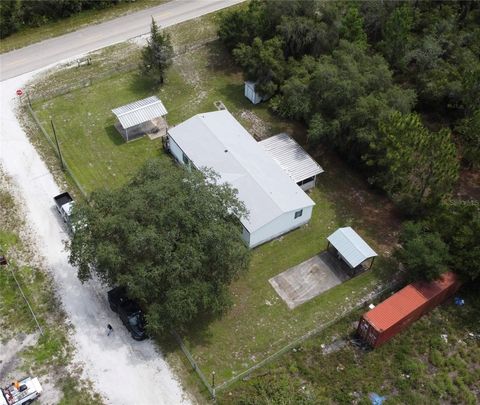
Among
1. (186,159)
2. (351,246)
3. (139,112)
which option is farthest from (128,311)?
(139,112)

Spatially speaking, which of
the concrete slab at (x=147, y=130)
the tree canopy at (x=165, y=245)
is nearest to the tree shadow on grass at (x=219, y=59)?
the concrete slab at (x=147, y=130)

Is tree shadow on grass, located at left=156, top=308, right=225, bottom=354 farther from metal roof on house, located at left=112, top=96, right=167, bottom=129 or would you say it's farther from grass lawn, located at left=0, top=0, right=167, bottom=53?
grass lawn, located at left=0, top=0, right=167, bottom=53

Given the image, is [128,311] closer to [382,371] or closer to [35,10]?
[382,371]

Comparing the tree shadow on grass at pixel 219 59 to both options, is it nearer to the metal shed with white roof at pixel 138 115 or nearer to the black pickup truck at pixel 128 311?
the metal shed with white roof at pixel 138 115

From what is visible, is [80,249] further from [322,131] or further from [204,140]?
[322,131]

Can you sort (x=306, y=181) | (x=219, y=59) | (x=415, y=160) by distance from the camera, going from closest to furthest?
(x=415, y=160) < (x=306, y=181) < (x=219, y=59)

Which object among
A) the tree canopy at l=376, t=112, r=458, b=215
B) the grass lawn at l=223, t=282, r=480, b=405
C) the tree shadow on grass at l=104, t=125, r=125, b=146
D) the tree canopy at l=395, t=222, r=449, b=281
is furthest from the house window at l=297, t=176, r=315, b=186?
the tree shadow on grass at l=104, t=125, r=125, b=146

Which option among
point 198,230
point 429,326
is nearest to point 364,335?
point 429,326
